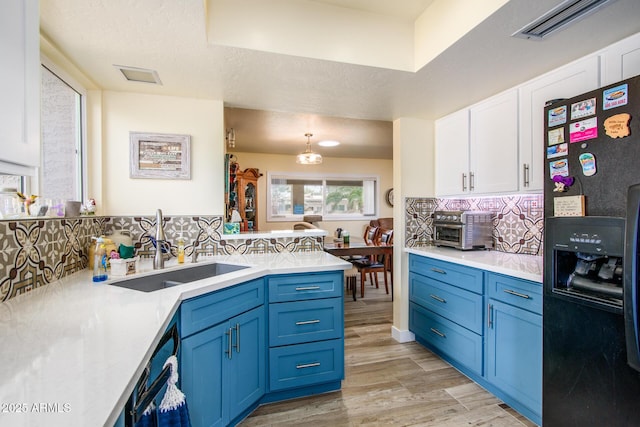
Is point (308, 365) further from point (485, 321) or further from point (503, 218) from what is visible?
point (503, 218)

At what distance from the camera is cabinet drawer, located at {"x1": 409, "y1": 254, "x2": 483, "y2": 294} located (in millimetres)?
2125

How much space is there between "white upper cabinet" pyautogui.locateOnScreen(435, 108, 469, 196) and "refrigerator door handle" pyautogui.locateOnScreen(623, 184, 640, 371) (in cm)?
159

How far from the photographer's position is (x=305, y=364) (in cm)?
198

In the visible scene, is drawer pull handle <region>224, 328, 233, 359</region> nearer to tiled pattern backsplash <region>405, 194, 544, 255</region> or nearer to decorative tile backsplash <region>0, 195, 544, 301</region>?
decorative tile backsplash <region>0, 195, 544, 301</region>

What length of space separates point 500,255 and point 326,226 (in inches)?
162

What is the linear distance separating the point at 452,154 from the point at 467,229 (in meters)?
0.71

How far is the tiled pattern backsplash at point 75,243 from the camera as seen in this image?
129 centimetres

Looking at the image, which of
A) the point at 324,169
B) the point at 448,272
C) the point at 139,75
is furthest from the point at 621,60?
the point at 324,169

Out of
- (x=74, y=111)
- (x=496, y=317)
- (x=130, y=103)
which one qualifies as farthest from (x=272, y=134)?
(x=496, y=317)

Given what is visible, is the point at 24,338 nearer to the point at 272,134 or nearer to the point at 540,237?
the point at 540,237

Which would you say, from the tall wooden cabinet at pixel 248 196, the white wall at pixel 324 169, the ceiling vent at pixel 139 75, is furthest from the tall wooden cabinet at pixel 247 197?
the ceiling vent at pixel 139 75

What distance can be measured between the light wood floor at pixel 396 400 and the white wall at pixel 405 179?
34cm

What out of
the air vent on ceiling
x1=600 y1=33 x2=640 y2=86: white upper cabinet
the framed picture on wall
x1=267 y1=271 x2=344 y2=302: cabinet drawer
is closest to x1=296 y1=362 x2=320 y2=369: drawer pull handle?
x1=267 y1=271 x2=344 y2=302: cabinet drawer

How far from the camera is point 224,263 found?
216 cm
